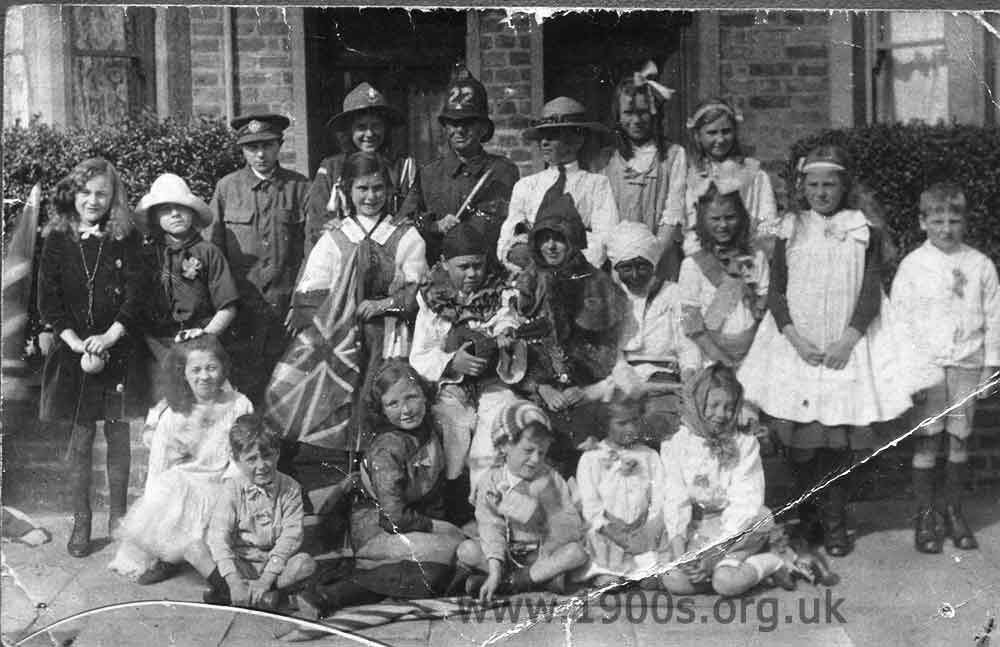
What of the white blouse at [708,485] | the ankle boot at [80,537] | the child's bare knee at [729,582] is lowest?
the child's bare knee at [729,582]

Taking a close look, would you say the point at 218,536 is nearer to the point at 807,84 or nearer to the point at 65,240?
the point at 65,240

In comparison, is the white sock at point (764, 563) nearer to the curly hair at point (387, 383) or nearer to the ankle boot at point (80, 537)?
the curly hair at point (387, 383)

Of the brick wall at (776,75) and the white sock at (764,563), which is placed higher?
the brick wall at (776,75)

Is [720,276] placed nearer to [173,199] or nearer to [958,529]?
[958,529]

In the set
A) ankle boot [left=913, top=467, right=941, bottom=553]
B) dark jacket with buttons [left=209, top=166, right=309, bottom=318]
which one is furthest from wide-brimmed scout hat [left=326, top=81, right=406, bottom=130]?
ankle boot [left=913, top=467, right=941, bottom=553]

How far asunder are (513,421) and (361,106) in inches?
45.9

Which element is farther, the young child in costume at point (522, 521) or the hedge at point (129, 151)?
the hedge at point (129, 151)

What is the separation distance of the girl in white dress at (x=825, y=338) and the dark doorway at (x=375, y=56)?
1.28m

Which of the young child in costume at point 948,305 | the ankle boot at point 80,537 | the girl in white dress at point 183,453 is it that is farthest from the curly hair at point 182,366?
the young child in costume at point 948,305

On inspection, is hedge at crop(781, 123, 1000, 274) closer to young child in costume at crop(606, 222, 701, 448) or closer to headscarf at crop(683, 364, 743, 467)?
young child in costume at crop(606, 222, 701, 448)

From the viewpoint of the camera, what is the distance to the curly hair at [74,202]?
155 inches

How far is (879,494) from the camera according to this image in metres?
4.07

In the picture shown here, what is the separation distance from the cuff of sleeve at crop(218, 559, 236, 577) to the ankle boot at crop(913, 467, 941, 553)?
231 cm

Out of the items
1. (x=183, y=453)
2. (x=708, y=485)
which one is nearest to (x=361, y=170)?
(x=183, y=453)
